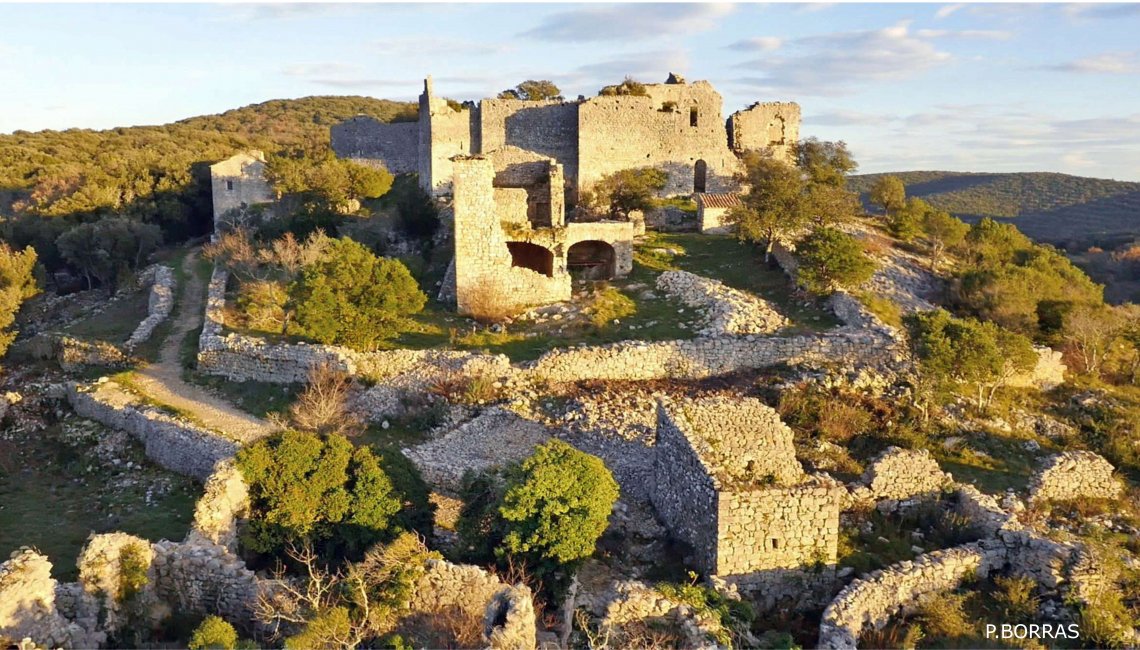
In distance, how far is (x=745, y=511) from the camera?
30.7 feet

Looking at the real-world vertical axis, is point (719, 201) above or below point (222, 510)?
above

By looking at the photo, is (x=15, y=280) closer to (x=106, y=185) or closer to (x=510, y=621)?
(x=106, y=185)

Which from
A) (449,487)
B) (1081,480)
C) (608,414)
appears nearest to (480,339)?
(608,414)

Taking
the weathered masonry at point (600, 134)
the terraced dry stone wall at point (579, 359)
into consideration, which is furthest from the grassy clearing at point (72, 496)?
the weathered masonry at point (600, 134)

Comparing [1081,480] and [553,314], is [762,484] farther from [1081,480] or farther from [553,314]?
[553,314]

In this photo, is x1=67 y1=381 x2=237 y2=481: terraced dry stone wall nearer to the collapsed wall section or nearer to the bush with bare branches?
the bush with bare branches

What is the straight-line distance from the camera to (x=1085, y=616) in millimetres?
9164

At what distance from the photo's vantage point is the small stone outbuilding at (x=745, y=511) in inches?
370

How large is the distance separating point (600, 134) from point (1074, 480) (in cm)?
2267

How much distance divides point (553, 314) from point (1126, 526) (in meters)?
12.8

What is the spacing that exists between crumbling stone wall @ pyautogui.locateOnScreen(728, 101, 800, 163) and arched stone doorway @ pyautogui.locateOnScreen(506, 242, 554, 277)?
45.0 ft

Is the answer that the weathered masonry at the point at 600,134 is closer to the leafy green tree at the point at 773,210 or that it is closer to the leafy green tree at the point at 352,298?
the leafy green tree at the point at 773,210

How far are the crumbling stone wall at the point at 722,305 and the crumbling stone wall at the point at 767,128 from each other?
13.9 metres

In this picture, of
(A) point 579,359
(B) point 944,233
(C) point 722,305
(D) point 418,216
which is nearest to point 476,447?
(A) point 579,359
